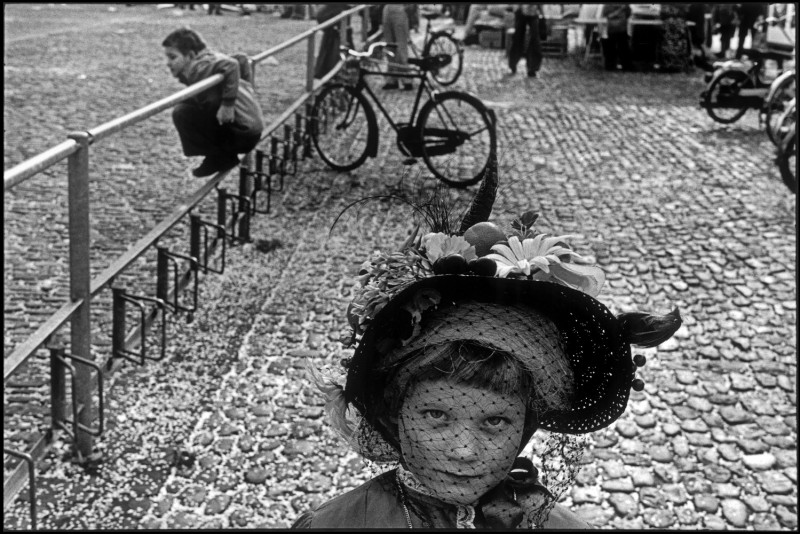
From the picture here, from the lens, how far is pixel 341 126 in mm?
9961

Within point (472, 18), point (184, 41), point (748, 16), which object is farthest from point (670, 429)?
point (472, 18)

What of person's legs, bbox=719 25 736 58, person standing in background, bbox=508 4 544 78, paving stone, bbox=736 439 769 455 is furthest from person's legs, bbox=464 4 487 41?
paving stone, bbox=736 439 769 455

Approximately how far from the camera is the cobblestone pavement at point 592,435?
4297 millimetres

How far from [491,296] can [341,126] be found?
8088mm

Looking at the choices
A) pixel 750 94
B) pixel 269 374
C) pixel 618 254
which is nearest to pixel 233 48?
pixel 750 94

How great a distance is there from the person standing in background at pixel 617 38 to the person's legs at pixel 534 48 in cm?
183

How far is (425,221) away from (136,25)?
72.8 ft

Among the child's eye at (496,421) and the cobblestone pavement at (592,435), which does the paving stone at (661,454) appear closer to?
the cobblestone pavement at (592,435)

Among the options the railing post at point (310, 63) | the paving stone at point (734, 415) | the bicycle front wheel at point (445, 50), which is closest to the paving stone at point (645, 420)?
the paving stone at point (734, 415)

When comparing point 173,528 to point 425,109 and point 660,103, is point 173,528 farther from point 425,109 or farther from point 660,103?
point 660,103

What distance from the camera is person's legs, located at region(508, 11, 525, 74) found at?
17375 mm

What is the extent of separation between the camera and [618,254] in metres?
7.52

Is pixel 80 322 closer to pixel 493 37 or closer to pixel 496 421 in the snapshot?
pixel 496 421

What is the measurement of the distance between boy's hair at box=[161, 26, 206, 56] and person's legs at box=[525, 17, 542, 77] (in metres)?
10.9
